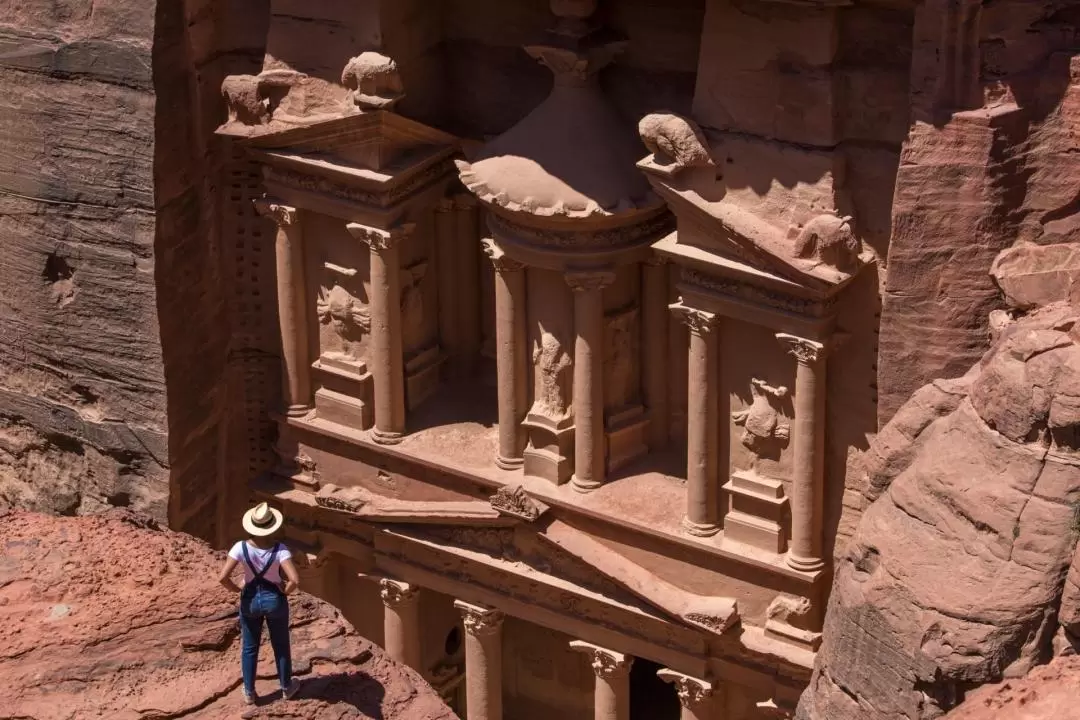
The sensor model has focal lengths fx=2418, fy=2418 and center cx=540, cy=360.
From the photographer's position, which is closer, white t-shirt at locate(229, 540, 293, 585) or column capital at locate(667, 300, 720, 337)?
white t-shirt at locate(229, 540, 293, 585)

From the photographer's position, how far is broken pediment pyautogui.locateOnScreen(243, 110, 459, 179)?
23.4 meters

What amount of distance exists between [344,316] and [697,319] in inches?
176

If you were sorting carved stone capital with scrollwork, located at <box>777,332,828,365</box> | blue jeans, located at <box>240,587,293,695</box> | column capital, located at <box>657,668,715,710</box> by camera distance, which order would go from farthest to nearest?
1. column capital, located at <box>657,668,715,710</box>
2. carved stone capital with scrollwork, located at <box>777,332,828,365</box>
3. blue jeans, located at <box>240,587,293,695</box>

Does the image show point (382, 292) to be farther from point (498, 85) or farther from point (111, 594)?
point (111, 594)

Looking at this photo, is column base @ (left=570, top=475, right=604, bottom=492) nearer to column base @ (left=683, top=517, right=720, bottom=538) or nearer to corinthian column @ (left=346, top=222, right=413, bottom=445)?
column base @ (left=683, top=517, right=720, bottom=538)

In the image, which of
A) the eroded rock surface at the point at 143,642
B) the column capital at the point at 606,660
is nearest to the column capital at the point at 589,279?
the column capital at the point at 606,660

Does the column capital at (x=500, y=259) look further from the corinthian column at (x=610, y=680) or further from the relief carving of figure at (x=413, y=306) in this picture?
the corinthian column at (x=610, y=680)

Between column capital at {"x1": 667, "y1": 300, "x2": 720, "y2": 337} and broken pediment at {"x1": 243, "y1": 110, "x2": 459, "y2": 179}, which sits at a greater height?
broken pediment at {"x1": 243, "y1": 110, "x2": 459, "y2": 179}

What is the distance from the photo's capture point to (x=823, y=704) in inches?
659

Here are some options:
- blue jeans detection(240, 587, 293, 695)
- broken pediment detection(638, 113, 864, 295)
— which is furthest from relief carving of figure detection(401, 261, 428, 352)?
blue jeans detection(240, 587, 293, 695)

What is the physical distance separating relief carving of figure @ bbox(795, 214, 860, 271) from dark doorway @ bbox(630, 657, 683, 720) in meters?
7.03

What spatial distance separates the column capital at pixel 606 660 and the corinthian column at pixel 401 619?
206 cm

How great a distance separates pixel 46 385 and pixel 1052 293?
11404 mm

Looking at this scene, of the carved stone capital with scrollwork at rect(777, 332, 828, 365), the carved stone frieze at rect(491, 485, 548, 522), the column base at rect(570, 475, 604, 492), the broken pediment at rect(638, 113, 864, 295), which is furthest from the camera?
the column base at rect(570, 475, 604, 492)
